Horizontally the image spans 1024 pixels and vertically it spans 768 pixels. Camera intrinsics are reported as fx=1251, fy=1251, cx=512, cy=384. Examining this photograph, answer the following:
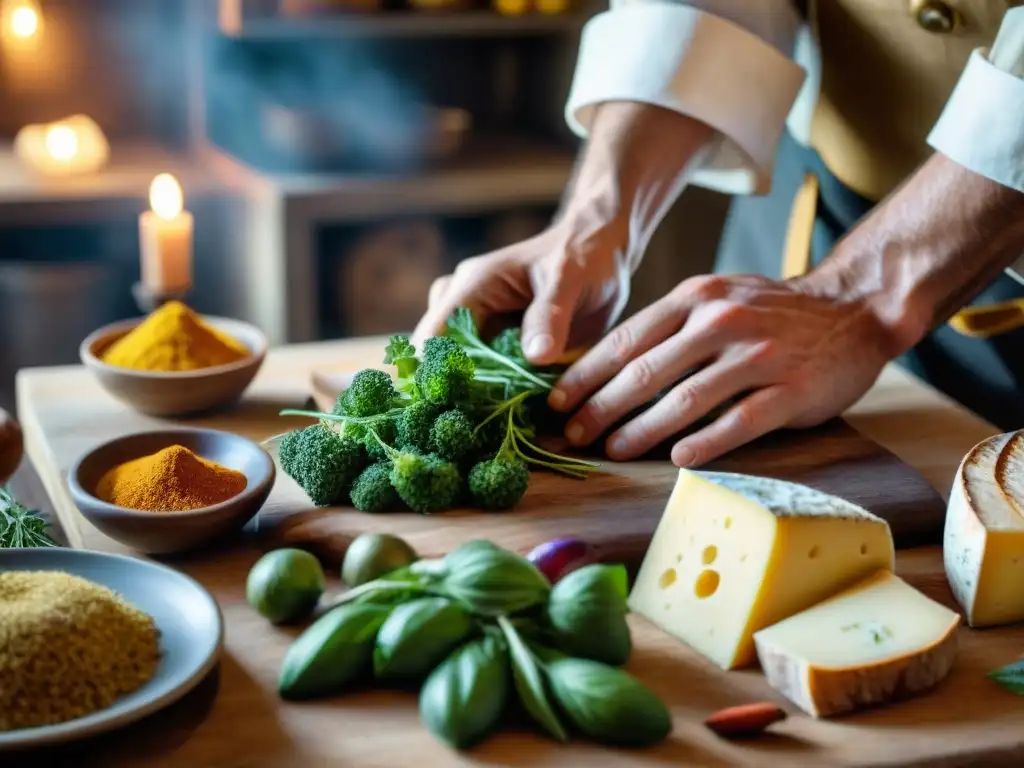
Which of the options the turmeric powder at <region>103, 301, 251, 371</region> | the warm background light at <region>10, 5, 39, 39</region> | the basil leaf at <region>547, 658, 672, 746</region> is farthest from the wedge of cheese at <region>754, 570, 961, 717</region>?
the warm background light at <region>10, 5, 39, 39</region>

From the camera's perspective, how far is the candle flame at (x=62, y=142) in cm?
271

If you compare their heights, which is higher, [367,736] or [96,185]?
[367,736]

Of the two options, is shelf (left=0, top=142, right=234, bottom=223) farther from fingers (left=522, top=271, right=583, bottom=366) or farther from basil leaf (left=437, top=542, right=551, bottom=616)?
basil leaf (left=437, top=542, right=551, bottom=616)

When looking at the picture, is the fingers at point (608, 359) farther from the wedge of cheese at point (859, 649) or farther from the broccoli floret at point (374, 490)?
the wedge of cheese at point (859, 649)

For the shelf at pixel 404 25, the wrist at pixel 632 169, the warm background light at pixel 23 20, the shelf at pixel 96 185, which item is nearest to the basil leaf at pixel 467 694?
the wrist at pixel 632 169

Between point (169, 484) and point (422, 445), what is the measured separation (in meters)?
0.24

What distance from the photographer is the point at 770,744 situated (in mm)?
916

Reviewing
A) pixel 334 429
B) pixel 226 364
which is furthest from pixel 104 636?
pixel 226 364

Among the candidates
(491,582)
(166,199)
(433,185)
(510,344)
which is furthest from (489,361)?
(433,185)

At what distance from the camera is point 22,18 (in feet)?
9.82

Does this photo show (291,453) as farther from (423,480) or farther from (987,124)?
(987,124)

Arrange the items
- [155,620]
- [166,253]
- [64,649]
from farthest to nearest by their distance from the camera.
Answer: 1. [166,253]
2. [155,620]
3. [64,649]

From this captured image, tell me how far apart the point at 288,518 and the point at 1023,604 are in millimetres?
680

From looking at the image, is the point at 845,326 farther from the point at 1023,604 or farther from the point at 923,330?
the point at 1023,604
